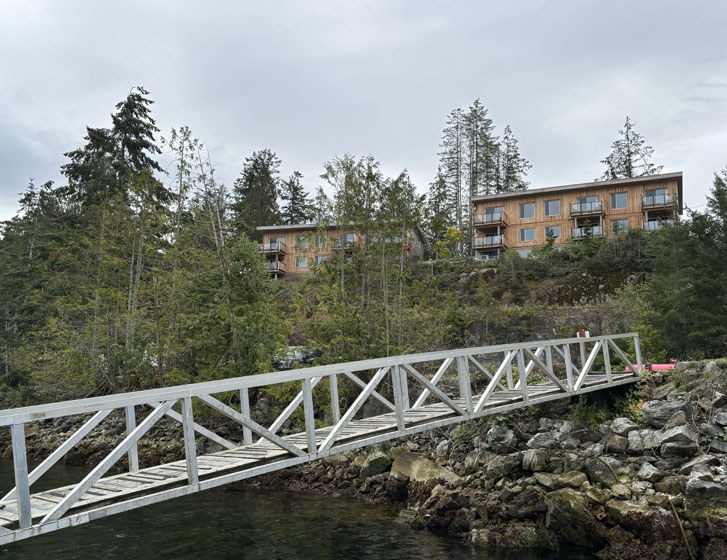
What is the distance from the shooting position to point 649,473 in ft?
30.4

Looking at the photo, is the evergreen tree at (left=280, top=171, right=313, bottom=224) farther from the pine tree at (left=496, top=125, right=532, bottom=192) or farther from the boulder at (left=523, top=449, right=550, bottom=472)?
the boulder at (left=523, top=449, right=550, bottom=472)

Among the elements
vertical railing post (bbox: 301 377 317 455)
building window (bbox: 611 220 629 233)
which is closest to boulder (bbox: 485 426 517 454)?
vertical railing post (bbox: 301 377 317 455)

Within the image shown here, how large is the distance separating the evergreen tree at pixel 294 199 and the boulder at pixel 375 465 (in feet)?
143

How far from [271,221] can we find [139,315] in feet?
109

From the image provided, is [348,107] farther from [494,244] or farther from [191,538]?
[494,244]

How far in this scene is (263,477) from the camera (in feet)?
44.5

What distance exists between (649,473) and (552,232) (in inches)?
1100

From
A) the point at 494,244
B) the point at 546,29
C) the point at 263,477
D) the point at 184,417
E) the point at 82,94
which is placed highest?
the point at 546,29

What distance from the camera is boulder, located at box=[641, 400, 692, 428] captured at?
10469 millimetres

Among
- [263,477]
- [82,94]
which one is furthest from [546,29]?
[263,477]

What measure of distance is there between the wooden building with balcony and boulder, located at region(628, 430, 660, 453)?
24967 millimetres

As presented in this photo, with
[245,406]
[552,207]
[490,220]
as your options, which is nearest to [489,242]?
[490,220]

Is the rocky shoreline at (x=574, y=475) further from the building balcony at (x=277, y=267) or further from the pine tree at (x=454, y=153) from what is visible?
the pine tree at (x=454, y=153)

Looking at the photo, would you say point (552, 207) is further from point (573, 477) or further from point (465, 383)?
point (465, 383)
